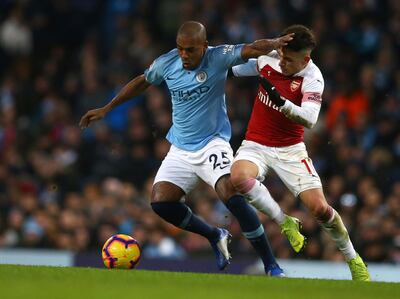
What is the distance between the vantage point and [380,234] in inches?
517

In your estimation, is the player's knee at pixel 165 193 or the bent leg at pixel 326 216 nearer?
the bent leg at pixel 326 216

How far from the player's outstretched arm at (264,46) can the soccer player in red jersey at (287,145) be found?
97 millimetres

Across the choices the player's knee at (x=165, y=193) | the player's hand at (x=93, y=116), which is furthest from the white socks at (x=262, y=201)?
the player's hand at (x=93, y=116)

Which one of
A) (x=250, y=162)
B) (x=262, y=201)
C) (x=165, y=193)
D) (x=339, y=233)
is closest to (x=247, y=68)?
(x=250, y=162)

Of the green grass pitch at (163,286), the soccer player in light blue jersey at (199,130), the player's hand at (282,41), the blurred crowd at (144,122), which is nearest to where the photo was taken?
the green grass pitch at (163,286)

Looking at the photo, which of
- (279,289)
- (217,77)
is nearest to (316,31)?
(217,77)

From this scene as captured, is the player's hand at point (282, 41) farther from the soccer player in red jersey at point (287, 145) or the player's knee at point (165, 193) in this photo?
the player's knee at point (165, 193)

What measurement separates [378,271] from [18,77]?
28.1ft

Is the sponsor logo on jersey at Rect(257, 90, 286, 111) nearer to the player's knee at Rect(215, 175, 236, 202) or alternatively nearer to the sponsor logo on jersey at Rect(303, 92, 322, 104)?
the sponsor logo on jersey at Rect(303, 92, 322, 104)

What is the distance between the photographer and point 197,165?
394 inches

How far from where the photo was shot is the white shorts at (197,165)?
9.90 metres

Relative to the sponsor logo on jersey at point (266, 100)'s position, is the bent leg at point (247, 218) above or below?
below

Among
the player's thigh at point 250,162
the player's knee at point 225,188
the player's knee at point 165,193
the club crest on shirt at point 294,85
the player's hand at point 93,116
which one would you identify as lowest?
the player's knee at point 165,193

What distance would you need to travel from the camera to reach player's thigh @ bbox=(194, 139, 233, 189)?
9875mm
